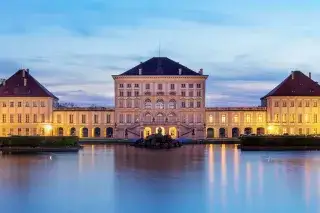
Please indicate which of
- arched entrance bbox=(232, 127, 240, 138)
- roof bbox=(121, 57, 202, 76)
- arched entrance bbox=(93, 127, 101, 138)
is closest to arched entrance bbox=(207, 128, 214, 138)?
arched entrance bbox=(232, 127, 240, 138)

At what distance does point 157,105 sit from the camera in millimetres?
98188

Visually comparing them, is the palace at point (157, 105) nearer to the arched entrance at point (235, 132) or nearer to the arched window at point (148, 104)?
the arched window at point (148, 104)

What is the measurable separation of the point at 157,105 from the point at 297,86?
20690 millimetres

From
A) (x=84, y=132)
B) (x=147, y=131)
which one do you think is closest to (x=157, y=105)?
(x=147, y=131)

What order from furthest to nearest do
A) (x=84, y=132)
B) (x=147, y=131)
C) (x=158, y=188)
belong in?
(x=84, y=132)
(x=147, y=131)
(x=158, y=188)

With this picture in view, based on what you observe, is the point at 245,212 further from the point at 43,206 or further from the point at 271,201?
the point at 43,206

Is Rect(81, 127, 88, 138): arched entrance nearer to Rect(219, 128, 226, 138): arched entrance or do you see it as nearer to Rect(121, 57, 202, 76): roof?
Rect(121, 57, 202, 76): roof

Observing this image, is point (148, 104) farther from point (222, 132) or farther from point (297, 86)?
point (297, 86)

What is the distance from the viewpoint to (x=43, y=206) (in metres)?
20.3

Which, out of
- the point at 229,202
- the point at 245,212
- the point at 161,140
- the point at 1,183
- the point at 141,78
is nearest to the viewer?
the point at 245,212

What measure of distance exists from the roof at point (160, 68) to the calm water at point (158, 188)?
2476 inches

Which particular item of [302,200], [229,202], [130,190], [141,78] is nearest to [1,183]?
[130,190]

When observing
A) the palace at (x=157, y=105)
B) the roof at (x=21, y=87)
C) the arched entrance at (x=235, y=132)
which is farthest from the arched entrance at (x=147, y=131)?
the roof at (x=21, y=87)

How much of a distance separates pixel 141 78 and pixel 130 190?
73.7m
